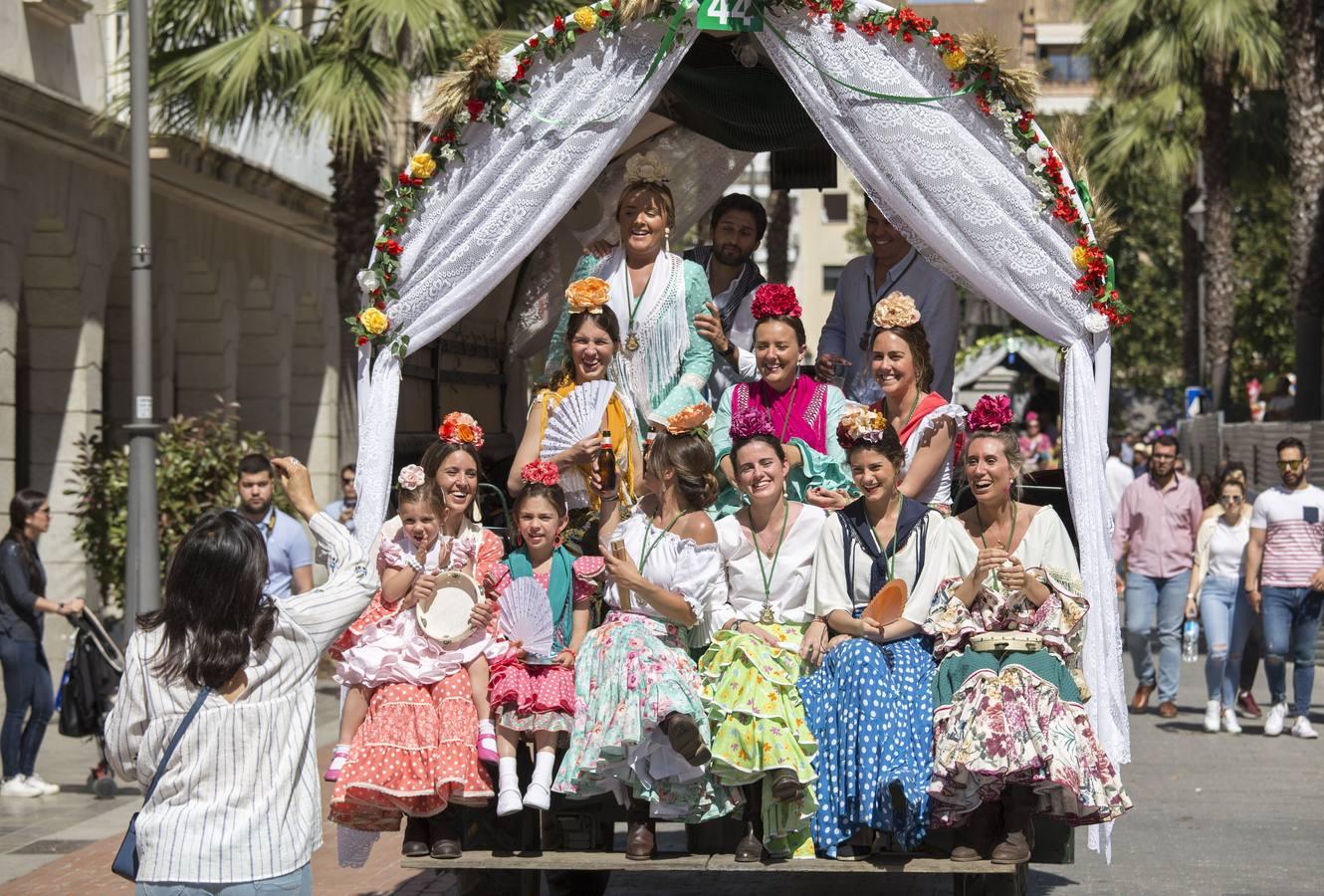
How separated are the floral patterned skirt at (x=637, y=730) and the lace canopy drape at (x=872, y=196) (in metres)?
1.53

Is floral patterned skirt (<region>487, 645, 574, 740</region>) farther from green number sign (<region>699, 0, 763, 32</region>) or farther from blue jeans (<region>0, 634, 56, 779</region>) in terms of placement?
blue jeans (<region>0, 634, 56, 779</region>)

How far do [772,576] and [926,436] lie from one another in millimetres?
1295

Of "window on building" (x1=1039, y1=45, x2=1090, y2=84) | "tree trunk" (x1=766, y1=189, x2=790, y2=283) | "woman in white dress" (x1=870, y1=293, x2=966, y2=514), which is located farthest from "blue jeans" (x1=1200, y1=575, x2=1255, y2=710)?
"window on building" (x1=1039, y1=45, x2=1090, y2=84)

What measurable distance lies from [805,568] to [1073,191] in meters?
2.07

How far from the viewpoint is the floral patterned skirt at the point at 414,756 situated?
7.29 m

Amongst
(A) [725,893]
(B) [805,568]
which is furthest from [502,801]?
(A) [725,893]

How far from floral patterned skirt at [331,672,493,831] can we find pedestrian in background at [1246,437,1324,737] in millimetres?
8341

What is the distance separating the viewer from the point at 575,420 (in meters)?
8.59

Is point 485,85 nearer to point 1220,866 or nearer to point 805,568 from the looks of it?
point 805,568

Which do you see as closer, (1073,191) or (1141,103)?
(1073,191)

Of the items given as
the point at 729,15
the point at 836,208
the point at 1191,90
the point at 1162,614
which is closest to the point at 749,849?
the point at 729,15

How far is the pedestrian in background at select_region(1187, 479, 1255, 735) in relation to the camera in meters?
14.6

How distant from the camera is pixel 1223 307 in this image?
102ft

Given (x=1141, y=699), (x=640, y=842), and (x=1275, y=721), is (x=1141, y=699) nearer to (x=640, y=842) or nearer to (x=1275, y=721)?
(x=1275, y=721)
